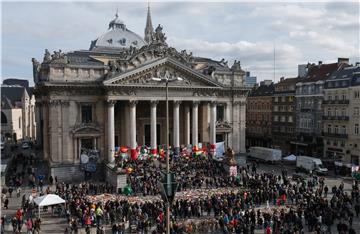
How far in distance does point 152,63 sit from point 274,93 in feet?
126

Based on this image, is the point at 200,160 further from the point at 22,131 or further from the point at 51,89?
the point at 22,131

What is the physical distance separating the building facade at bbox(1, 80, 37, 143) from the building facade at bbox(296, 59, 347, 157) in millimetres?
66228

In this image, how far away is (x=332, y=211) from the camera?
30297mm

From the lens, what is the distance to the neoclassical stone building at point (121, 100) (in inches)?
1986

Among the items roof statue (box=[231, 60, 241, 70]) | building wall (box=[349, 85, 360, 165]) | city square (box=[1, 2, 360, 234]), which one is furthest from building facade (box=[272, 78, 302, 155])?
roof statue (box=[231, 60, 241, 70])

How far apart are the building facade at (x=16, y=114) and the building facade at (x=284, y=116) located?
60878 mm

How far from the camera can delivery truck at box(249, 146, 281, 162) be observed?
203ft

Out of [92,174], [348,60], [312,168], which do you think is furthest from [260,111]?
[92,174]

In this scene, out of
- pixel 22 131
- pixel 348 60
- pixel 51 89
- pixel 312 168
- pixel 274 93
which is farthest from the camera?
pixel 22 131

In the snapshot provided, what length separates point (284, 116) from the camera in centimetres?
7838

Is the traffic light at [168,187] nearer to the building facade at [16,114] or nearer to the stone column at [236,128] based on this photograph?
the stone column at [236,128]

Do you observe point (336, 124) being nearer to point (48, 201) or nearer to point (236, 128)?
point (236, 128)

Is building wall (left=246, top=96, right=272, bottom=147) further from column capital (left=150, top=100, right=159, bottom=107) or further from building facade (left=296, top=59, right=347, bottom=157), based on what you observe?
column capital (left=150, top=100, right=159, bottom=107)

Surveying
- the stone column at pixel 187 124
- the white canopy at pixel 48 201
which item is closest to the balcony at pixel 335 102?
the stone column at pixel 187 124
